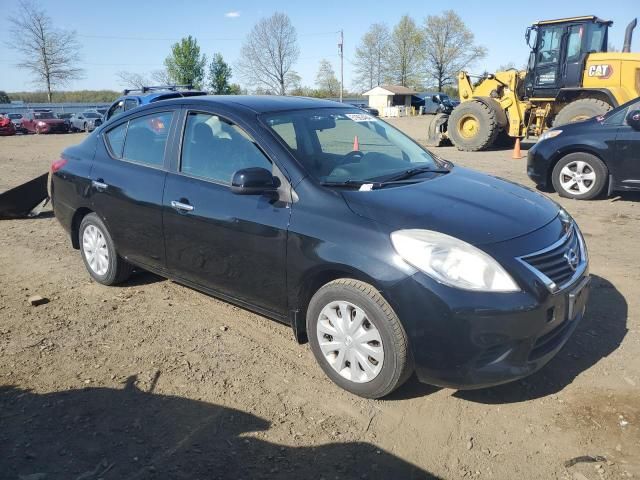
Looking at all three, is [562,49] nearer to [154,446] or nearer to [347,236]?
[347,236]

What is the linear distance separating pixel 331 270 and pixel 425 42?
7895 centimetres

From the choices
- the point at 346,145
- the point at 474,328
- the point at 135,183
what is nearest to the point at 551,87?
the point at 346,145

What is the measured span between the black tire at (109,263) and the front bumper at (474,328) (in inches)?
114

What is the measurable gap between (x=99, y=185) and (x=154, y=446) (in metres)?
2.63

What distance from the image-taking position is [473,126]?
605 inches

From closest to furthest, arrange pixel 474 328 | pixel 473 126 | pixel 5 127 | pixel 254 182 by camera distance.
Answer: pixel 474 328, pixel 254 182, pixel 473 126, pixel 5 127

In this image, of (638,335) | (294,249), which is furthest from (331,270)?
(638,335)

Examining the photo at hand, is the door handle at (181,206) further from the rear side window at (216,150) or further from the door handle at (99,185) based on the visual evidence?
the door handle at (99,185)

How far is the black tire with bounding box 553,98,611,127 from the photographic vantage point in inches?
498

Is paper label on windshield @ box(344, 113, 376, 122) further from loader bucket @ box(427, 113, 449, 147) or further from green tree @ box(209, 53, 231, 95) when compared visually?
green tree @ box(209, 53, 231, 95)

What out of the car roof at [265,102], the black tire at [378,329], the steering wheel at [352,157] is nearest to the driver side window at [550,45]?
the car roof at [265,102]

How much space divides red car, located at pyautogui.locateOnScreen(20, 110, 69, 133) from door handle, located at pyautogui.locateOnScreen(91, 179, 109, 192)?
3154cm

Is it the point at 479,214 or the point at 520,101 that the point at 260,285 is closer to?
the point at 479,214

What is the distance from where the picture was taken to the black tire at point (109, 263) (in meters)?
4.68
